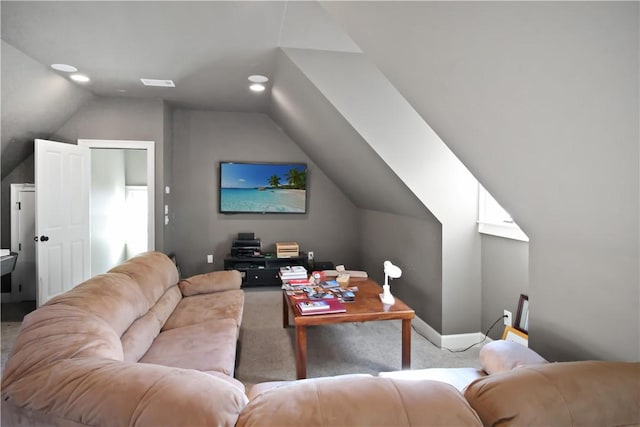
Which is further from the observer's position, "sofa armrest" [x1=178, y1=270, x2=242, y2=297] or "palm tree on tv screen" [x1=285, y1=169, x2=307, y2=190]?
"palm tree on tv screen" [x1=285, y1=169, x2=307, y2=190]

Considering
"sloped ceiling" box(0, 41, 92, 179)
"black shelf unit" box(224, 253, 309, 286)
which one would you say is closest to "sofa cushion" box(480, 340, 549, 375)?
"black shelf unit" box(224, 253, 309, 286)

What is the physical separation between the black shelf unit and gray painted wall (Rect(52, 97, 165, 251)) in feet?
3.21

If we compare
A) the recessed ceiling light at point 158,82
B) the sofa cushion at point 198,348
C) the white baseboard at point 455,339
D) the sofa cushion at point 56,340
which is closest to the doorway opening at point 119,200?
the recessed ceiling light at point 158,82

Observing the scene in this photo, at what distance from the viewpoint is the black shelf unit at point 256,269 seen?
473 cm

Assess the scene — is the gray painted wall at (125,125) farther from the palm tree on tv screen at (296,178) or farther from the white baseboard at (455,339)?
the white baseboard at (455,339)

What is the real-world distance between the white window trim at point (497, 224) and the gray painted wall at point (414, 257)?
0.37 m

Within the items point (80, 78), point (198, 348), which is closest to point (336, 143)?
point (198, 348)

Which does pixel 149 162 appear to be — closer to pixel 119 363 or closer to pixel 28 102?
pixel 28 102

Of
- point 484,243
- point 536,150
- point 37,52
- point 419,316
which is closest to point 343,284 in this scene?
point 419,316

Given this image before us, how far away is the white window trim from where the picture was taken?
2539 millimetres

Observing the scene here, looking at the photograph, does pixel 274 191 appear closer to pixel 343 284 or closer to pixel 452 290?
pixel 343 284

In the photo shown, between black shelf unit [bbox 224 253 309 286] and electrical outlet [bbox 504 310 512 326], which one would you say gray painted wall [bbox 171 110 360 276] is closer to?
black shelf unit [bbox 224 253 309 286]

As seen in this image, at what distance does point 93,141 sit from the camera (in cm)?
419

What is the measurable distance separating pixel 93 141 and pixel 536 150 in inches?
185
